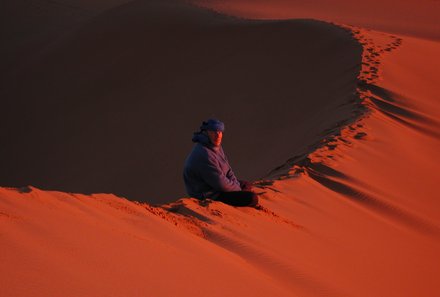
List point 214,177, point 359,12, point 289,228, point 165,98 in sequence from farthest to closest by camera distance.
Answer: point 359,12, point 165,98, point 214,177, point 289,228

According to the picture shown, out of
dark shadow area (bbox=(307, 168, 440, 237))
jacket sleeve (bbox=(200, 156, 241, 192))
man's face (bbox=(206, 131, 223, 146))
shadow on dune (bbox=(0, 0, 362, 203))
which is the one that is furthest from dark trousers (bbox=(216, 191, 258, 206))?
shadow on dune (bbox=(0, 0, 362, 203))

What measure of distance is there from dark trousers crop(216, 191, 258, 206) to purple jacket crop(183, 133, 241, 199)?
4.6 inches

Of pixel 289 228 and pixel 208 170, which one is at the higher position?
Answer: pixel 208 170

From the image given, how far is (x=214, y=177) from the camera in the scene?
6.51m

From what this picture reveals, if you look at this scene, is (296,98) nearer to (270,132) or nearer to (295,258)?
(270,132)

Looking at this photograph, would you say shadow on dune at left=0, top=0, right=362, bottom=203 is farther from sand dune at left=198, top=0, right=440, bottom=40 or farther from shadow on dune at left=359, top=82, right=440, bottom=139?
sand dune at left=198, top=0, right=440, bottom=40

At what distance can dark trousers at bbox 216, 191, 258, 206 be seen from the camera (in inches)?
245

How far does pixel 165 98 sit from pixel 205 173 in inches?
427

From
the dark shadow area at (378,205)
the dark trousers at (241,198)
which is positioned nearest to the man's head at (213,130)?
the dark trousers at (241,198)

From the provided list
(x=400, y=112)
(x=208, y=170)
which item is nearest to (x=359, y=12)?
(x=400, y=112)

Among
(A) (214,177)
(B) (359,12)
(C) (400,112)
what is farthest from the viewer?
(B) (359,12)

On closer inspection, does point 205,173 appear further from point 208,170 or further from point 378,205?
point 378,205

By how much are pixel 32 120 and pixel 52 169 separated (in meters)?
3.62

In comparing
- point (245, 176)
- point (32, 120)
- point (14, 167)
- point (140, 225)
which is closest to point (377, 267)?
point (140, 225)
